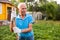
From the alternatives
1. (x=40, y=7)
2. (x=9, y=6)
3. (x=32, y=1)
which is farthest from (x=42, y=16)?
(x=9, y=6)

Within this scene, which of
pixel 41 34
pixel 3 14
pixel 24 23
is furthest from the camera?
pixel 3 14

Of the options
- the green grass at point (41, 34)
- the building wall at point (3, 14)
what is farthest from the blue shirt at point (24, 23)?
the building wall at point (3, 14)

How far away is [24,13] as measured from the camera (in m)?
4.55

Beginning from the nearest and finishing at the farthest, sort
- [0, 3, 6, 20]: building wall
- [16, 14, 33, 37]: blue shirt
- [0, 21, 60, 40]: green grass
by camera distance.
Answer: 1. [16, 14, 33, 37]: blue shirt
2. [0, 21, 60, 40]: green grass
3. [0, 3, 6, 20]: building wall

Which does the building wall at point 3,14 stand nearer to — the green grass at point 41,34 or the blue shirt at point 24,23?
the green grass at point 41,34

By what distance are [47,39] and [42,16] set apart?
20641 mm

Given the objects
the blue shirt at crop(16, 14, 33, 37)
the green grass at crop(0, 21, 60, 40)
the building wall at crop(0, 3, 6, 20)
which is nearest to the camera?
the blue shirt at crop(16, 14, 33, 37)

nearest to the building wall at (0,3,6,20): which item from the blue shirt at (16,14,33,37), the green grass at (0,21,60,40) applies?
the green grass at (0,21,60,40)

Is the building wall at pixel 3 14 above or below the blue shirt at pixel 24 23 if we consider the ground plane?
below

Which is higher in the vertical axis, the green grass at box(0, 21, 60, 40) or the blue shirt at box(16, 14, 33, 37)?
the blue shirt at box(16, 14, 33, 37)

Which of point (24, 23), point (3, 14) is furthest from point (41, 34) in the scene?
point (3, 14)

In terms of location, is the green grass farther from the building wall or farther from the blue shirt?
the building wall

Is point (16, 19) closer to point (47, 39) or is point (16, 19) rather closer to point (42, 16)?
point (47, 39)

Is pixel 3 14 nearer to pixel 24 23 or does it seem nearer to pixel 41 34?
pixel 41 34
